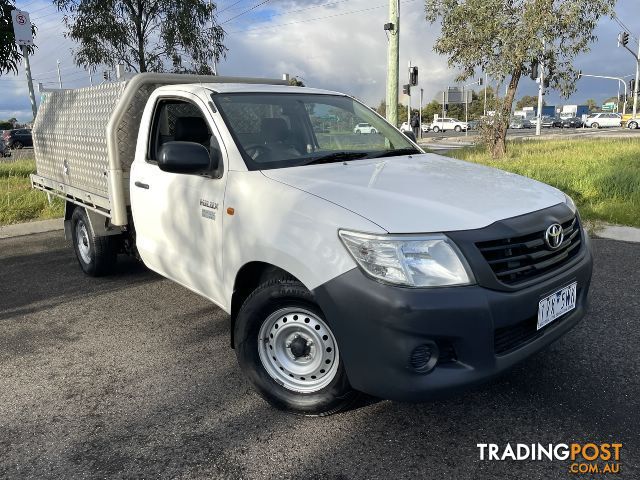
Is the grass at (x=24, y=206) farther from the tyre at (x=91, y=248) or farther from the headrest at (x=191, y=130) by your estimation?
the headrest at (x=191, y=130)

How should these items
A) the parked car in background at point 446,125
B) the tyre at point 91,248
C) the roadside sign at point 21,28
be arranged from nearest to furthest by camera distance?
the tyre at point 91,248 < the roadside sign at point 21,28 < the parked car in background at point 446,125

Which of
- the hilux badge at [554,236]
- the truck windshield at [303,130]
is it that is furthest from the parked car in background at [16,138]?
the hilux badge at [554,236]

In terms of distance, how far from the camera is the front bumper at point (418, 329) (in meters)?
2.22

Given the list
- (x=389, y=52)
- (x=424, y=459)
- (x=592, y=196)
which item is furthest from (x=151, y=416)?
(x=389, y=52)

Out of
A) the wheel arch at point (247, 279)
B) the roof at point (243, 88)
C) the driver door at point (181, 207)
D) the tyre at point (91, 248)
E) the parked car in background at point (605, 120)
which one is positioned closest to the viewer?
the wheel arch at point (247, 279)

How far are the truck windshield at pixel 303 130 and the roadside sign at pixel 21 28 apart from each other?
22.7 feet

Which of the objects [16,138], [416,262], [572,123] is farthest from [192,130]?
[572,123]

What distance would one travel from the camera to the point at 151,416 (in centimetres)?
287

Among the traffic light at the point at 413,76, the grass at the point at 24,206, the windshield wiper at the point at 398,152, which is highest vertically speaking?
the traffic light at the point at 413,76

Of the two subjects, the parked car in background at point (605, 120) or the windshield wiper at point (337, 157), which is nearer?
the windshield wiper at point (337, 157)

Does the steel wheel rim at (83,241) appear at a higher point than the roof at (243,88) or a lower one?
lower

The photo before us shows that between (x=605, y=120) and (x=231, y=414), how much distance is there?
59159 mm

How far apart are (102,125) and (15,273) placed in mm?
2273

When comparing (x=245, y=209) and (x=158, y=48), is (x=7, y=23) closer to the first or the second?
(x=158, y=48)
